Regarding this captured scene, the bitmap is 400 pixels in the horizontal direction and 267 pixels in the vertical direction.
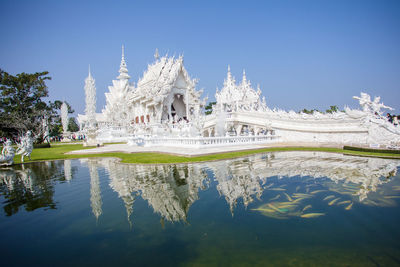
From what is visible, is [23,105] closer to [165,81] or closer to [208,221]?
[165,81]

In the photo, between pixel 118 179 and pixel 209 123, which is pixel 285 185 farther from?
pixel 209 123

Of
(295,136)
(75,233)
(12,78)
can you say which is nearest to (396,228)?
(75,233)

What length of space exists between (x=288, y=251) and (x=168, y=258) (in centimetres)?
151

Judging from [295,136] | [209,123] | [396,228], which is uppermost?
[209,123]

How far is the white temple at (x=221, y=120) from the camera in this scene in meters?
13.6

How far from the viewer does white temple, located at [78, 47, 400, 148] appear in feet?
44.8

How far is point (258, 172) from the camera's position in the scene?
7113 millimetres

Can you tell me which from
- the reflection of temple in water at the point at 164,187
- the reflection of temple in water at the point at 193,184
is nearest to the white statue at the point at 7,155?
the reflection of temple in water at the point at 193,184

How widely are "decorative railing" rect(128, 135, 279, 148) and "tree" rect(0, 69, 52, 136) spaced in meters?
21.1

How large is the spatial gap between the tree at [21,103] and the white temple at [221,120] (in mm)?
9656

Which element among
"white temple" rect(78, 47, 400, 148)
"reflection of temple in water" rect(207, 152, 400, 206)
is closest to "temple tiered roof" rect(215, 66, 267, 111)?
"white temple" rect(78, 47, 400, 148)

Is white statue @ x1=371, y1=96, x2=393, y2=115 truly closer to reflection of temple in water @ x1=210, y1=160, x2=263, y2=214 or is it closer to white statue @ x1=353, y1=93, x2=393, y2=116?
white statue @ x1=353, y1=93, x2=393, y2=116

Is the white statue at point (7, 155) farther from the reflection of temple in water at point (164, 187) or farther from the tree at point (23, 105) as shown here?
the tree at point (23, 105)

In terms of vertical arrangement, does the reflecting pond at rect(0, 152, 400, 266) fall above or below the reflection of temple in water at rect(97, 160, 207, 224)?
below
